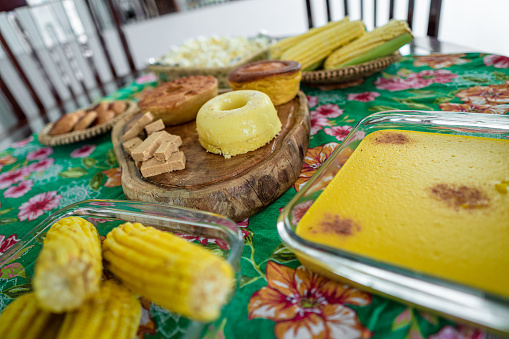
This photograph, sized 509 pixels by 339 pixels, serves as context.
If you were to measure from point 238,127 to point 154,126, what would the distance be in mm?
458

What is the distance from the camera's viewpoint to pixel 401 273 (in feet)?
1.68

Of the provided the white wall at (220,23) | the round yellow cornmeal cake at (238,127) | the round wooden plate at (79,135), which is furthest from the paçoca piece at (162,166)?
the white wall at (220,23)

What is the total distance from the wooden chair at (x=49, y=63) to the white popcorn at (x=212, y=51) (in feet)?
2.60

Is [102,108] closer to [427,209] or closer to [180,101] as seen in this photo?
[180,101]

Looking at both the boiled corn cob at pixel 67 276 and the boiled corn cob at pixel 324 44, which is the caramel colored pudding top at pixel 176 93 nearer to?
the boiled corn cob at pixel 324 44

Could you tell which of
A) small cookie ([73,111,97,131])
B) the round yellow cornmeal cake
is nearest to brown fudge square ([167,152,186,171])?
the round yellow cornmeal cake

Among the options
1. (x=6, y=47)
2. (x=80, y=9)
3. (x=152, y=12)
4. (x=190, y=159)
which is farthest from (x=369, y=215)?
(x=152, y=12)

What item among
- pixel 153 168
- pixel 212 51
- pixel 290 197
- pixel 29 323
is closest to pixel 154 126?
pixel 153 168

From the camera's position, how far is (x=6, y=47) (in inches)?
92.9

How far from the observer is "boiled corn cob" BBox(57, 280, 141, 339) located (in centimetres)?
51

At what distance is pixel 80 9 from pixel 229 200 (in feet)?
19.9

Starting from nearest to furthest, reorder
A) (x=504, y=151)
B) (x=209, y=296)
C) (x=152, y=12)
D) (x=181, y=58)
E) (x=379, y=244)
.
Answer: (x=209, y=296) < (x=379, y=244) < (x=504, y=151) < (x=181, y=58) < (x=152, y=12)

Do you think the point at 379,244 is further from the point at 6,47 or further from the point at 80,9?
the point at 80,9

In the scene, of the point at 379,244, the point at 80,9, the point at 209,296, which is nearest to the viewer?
the point at 209,296
